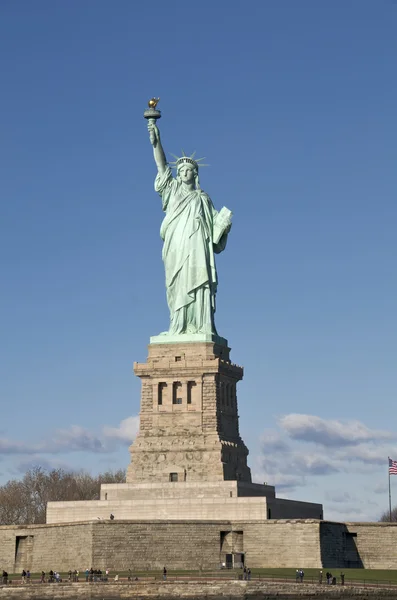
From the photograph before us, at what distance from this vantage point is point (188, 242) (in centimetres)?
6794

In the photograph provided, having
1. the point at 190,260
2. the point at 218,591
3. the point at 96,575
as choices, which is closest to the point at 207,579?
the point at 218,591

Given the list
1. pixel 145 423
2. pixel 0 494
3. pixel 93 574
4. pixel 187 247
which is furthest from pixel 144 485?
pixel 0 494

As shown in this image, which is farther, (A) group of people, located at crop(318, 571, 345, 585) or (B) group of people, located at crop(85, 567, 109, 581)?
(B) group of people, located at crop(85, 567, 109, 581)

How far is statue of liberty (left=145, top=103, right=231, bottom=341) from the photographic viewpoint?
67625 mm

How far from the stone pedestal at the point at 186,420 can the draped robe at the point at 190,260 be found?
1835mm

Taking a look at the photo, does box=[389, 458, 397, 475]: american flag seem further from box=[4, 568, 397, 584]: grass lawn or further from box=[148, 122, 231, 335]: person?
box=[148, 122, 231, 335]: person

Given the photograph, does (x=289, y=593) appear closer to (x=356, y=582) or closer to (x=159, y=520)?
(x=356, y=582)

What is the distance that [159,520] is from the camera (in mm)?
58375

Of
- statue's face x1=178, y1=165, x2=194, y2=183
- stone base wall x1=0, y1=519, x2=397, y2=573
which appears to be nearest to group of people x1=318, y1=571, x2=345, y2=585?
stone base wall x1=0, y1=519, x2=397, y2=573

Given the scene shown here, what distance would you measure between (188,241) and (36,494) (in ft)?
86.7

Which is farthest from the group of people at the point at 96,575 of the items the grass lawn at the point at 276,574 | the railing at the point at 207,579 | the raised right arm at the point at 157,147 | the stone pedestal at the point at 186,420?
the raised right arm at the point at 157,147

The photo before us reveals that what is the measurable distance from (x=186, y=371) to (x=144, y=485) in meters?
6.68

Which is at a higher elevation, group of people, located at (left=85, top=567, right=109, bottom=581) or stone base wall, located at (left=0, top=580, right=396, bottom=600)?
group of people, located at (left=85, top=567, right=109, bottom=581)

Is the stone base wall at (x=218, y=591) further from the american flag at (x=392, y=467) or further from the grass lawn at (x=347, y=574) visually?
the american flag at (x=392, y=467)
